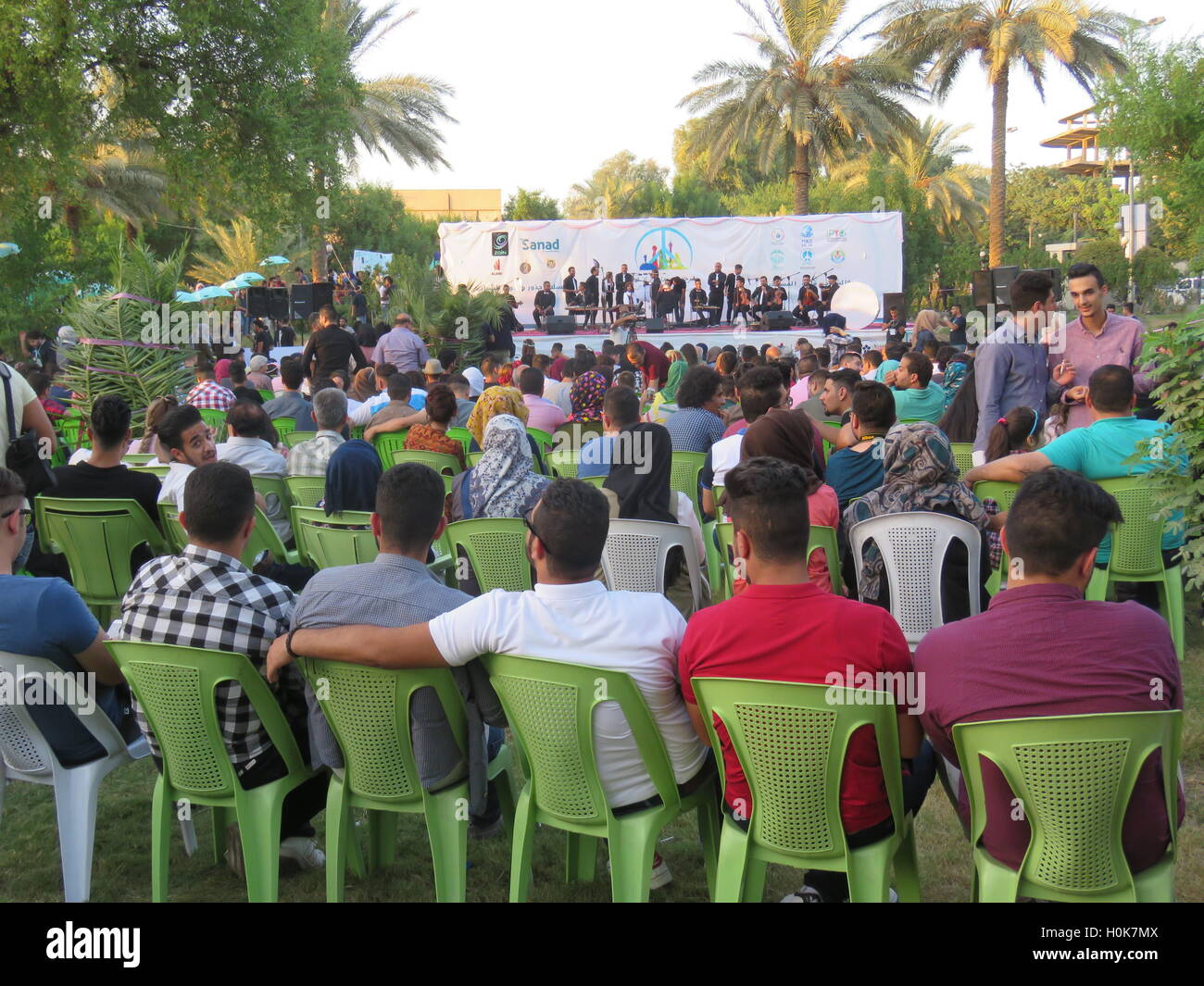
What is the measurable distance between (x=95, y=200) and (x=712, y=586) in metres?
23.5

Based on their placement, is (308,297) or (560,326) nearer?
(308,297)

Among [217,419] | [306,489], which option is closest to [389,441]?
[306,489]

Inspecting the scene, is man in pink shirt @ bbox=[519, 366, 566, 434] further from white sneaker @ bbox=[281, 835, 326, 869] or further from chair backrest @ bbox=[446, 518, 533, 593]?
white sneaker @ bbox=[281, 835, 326, 869]

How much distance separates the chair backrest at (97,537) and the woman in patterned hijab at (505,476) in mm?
1555

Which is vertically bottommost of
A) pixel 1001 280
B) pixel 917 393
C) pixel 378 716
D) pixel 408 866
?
pixel 408 866

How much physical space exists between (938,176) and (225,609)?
35.3 m

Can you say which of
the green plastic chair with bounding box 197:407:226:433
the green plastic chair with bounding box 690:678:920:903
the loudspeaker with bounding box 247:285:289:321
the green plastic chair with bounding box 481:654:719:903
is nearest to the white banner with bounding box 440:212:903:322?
the loudspeaker with bounding box 247:285:289:321

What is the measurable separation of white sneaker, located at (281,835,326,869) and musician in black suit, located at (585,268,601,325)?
78.0 ft

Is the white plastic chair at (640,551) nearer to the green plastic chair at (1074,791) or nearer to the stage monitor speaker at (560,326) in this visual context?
the green plastic chair at (1074,791)

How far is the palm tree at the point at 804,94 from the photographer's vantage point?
2612cm

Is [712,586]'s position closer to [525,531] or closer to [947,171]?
[525,531]

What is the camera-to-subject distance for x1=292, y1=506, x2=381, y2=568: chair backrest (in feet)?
16.5

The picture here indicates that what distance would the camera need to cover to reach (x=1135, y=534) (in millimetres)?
4984

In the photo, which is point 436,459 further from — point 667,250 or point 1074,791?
point 667,250
